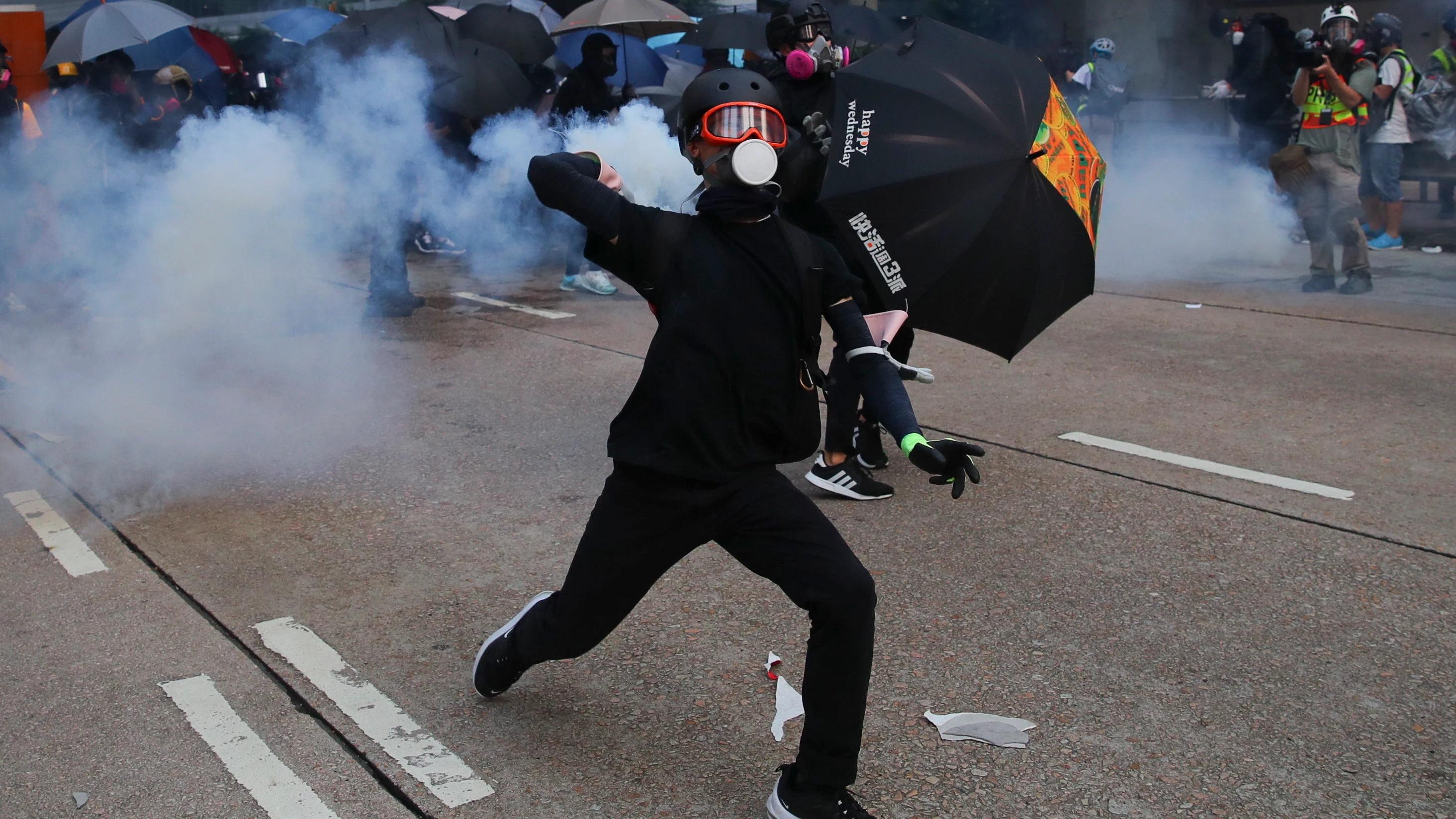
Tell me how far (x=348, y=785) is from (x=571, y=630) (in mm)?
632

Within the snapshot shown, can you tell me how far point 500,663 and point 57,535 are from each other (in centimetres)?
238

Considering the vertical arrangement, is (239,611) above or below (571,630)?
below

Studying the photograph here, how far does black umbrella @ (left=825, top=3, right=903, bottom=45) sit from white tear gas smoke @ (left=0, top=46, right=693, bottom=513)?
6.41 metres

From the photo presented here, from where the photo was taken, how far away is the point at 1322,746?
3.21 metres

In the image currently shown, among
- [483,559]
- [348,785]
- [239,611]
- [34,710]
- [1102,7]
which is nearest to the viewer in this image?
[348,785]

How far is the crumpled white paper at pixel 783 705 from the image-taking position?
3.33 m

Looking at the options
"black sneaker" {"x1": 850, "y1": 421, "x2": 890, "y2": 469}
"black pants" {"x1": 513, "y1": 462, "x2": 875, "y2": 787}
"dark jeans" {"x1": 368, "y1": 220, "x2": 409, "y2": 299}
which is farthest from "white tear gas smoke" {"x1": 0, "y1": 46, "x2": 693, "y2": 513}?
"black pants" {"x1": 513, "y1": 462, "x2": 875, "y2": 787}

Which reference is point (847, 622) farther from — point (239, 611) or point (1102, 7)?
point (1102, 7)

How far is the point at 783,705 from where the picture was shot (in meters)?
3.44

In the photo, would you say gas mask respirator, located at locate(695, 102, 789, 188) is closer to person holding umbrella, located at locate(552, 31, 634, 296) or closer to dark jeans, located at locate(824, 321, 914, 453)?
dark jeans, located at locate(824, 321, 914, 453)

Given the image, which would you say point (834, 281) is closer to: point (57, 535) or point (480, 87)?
point (57, 535)

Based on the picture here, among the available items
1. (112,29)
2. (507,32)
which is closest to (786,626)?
(507,32)

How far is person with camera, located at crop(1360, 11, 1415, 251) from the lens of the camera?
10734mm

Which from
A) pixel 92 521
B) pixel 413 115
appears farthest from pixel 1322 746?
pixel 413 115
